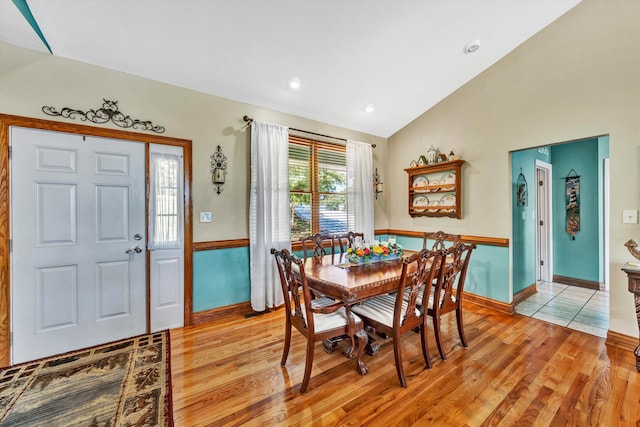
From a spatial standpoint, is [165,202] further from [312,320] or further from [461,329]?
[461,329]

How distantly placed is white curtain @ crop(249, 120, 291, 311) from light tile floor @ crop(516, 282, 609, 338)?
10.4 feet

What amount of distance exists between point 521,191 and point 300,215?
122 inches

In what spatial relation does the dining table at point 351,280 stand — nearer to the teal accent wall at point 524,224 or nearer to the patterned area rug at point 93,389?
the patterned area rug at point 93,389

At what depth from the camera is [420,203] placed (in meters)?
4.18

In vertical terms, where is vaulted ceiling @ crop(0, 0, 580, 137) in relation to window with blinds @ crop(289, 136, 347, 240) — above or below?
above

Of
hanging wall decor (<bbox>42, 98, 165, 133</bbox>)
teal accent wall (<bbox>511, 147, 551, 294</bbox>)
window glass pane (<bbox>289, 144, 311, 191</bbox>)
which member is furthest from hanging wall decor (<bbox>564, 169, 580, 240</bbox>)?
hanging wall decor (<bbox>42, 98, 165, 133</bbox>)

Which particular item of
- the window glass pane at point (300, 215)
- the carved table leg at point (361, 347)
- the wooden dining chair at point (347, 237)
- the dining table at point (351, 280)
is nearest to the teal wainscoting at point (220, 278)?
the window glass pane at point (300, 215)

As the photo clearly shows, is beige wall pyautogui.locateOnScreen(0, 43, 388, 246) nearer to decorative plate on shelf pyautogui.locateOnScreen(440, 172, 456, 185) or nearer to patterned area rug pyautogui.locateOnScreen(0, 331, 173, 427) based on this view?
patterned area rug pyautogui.locateOnScreen(0, 331, 173, 427)

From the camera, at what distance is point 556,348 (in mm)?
2379

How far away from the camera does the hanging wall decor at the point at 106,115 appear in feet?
7.69

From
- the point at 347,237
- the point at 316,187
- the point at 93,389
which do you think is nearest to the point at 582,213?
the point at 347,237

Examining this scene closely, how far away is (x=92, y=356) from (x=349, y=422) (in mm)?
2333

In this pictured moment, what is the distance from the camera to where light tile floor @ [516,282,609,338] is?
9.28 feet

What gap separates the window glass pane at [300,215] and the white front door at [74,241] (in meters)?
1.77
